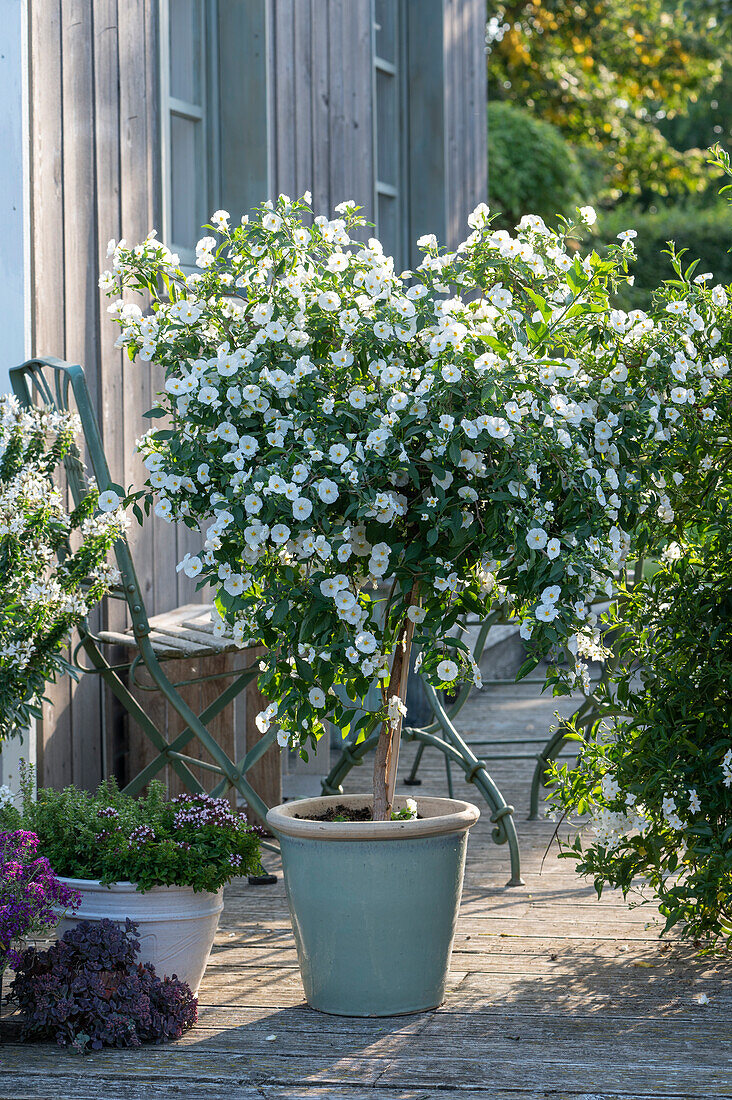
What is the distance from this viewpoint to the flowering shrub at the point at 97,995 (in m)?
2.44

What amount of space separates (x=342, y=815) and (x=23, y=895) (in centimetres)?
72

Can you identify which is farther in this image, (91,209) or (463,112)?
(463,112)

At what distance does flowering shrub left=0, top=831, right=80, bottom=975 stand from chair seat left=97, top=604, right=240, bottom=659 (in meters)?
0.91

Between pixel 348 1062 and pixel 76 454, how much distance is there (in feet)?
5.58

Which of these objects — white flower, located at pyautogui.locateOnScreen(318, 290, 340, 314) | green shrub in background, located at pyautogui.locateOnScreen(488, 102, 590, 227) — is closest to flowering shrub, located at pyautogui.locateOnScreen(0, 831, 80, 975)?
white flower, located at pyautogui.locateOnScreen(318, 290, 340, 314)

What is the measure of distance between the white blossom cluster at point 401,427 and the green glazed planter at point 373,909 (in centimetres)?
25

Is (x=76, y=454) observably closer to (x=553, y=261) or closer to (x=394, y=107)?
(x=553, y=261)

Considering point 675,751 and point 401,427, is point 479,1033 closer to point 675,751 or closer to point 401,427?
point 675,751

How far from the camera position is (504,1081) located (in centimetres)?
226

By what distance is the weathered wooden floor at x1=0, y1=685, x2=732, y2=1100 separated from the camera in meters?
2.25

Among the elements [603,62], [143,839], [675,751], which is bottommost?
[143,839]

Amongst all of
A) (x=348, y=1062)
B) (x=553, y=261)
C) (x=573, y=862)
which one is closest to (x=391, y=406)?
(x=553, y=261)

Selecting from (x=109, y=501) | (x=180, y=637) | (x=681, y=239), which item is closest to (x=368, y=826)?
(x=109, y=501)

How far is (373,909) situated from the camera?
102 inches
